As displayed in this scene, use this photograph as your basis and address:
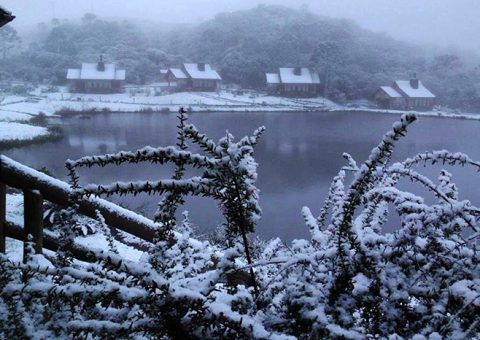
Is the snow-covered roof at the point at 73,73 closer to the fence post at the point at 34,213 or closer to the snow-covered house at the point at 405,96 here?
the snow-covered house at the point at 405,96

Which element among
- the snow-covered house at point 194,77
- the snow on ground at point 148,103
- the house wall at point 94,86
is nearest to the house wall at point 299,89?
the snow on ground at point 148,103

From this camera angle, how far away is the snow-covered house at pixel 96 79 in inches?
1556

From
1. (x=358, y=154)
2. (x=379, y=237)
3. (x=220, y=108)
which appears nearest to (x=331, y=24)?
(x=220, y=108)

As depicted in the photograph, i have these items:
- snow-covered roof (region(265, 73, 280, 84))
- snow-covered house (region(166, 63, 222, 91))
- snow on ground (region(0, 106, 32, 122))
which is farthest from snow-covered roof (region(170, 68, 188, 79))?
snow on ground (region(0, 106, 32, 122))

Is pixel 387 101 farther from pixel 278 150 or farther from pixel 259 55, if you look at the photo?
pixel 278 150

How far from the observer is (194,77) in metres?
40.9

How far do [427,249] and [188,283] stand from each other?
474 mm

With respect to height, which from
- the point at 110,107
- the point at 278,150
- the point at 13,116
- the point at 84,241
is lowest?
the point at 278,150

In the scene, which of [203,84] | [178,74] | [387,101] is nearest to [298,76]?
[203,84]

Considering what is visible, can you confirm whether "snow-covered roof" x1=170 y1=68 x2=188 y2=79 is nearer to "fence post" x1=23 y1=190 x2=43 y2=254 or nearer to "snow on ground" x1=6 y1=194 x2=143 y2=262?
"snow on ground" x1=6 y1=194 x2=143 y2=262

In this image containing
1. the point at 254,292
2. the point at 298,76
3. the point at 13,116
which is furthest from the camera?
the point at 298,76

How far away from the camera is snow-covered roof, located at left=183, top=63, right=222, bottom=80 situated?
41.4 meters

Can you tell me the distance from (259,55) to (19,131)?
33.6 metres

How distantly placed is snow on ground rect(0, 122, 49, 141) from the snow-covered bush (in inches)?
633
